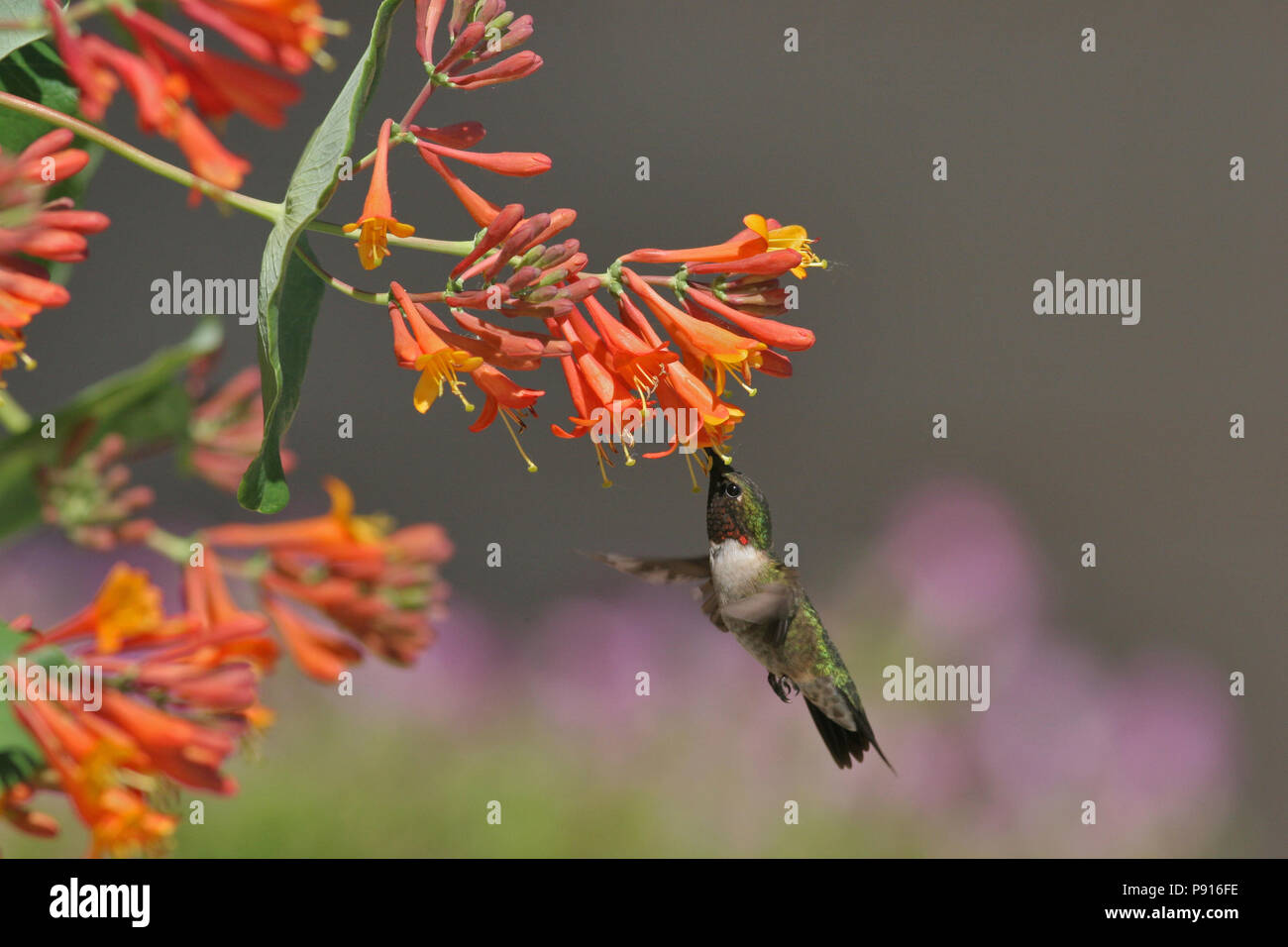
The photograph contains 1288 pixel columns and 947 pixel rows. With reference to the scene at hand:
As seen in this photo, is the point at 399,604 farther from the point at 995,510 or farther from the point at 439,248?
the point at 995,510

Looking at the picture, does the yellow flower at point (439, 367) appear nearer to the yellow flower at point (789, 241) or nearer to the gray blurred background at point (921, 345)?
the yellow flower at point (789, 241)

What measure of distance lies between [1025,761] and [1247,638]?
2.03 ft

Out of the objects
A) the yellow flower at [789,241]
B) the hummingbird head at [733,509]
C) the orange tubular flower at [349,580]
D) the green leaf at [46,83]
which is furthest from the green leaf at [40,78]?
the hummingbird head at [733,509]

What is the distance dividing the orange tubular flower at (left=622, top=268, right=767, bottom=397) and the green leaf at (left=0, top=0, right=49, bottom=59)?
0.29m

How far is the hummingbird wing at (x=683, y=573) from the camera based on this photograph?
0.88 m

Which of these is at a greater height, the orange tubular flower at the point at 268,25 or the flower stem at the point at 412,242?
the flower stem at the point at 412,242

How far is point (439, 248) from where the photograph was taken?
0.57 metres

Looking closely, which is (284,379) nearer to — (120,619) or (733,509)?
(120,619)

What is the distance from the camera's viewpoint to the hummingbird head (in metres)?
0.82

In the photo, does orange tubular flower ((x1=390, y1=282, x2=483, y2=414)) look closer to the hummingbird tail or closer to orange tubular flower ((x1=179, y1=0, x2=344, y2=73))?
orange tubular flower ((x1=179, y1=0, x2=344, y2=73))

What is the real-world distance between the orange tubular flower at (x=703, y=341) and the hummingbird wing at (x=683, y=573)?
0.25 meters

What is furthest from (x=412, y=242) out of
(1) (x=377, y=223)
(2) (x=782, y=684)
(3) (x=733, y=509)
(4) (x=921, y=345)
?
(4) (x=921, y=345)

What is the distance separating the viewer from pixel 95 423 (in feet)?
1.65
